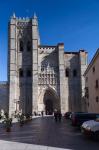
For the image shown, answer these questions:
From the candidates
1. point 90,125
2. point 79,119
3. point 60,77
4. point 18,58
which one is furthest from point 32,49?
point 90,125

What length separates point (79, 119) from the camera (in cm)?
2195

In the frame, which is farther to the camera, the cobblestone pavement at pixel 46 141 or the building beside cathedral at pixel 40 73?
the building beside cathedral at pixel 40 73

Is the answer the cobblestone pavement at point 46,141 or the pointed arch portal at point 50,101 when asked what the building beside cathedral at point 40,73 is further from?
the cobblestone pavement at point 46,141

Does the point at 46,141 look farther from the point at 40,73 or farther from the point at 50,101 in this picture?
the point at 50,101

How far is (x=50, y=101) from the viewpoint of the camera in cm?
6844

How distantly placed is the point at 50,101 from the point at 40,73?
21.5 feet

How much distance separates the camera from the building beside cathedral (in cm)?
6462

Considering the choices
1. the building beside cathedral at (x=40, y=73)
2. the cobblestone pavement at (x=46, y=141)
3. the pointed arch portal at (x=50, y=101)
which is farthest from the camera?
the pointed arch portal at (x=50, y=101)

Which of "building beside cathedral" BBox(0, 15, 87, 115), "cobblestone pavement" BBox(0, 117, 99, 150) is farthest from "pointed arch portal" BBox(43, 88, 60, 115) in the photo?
"cobblestone pavement" BBox(0, 117, 99, 150)

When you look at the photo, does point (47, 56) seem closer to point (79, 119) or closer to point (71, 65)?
point (71, 65)

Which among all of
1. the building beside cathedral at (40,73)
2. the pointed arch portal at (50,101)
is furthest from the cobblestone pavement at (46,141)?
the pointed arch portal at (50,101)

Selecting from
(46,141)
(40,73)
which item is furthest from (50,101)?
(46,141)

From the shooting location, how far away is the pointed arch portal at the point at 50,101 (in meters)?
66.4

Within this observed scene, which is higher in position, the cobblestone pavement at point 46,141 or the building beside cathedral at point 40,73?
the building beside cathedral at point 40,73
